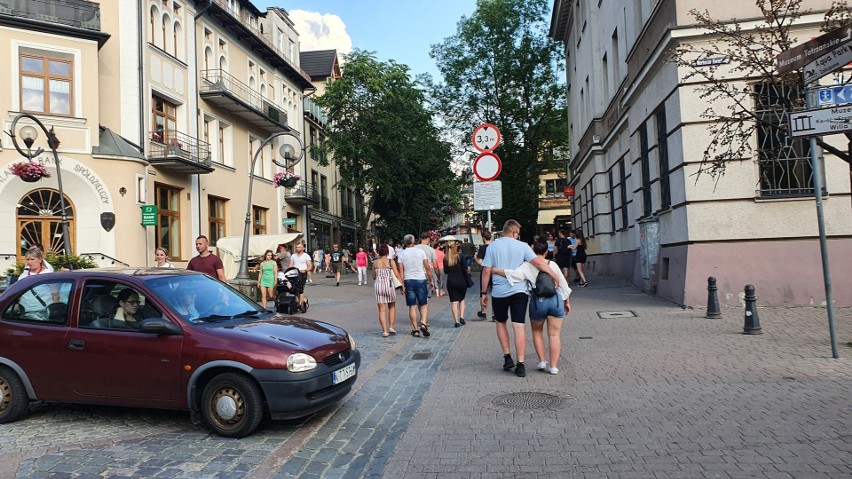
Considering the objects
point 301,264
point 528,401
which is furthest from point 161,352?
point 301,264

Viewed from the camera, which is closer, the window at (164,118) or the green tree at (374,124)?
the window at (164,118)

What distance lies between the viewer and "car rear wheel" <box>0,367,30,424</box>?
604cm

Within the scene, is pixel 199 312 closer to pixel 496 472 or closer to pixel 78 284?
pixel 78 284

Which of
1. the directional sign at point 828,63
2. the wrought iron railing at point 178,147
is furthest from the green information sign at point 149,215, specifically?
the directional sign at point 828,63

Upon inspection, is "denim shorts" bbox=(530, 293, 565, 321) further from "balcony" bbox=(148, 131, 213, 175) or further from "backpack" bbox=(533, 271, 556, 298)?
"balcony" bbox=(148, 131, 213, 175)

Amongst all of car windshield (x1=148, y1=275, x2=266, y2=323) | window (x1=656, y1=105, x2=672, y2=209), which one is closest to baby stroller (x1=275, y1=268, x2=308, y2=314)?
car windshield (x1=148, y1=275, x2=266, y2=323)

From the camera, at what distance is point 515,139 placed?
44781 millimetres

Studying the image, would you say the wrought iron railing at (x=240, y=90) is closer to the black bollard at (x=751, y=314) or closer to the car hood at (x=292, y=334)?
the car hood at (x=292, y=334)

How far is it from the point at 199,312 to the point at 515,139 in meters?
40.4

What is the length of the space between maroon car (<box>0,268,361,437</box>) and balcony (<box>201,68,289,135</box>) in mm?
24505

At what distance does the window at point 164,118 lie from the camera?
25.5m

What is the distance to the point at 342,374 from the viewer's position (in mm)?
5941

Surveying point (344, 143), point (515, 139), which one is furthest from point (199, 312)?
point (515, 139)

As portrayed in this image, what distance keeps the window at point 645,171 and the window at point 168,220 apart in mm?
18250
